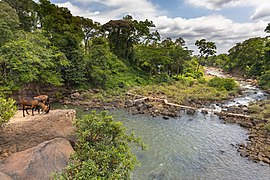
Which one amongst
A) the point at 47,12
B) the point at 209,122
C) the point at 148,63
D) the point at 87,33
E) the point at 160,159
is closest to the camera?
the point at 160,159

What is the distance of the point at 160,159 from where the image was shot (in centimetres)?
1005

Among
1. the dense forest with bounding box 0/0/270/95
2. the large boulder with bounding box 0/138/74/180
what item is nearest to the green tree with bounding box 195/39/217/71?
the dense forest with bounding box 0/0/270/95

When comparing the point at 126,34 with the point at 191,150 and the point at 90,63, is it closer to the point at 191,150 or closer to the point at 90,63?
the point at 90,63

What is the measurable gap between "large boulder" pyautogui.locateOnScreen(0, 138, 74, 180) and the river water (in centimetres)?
424

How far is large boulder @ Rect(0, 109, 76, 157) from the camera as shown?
603 centimetres

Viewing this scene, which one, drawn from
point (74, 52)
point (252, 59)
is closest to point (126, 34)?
point (74, 52)

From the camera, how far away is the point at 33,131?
637 centimetres

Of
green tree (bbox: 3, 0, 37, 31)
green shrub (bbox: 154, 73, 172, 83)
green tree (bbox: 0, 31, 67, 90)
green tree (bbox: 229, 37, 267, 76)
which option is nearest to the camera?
green tree (bbox: 0, 31, 67, 90)

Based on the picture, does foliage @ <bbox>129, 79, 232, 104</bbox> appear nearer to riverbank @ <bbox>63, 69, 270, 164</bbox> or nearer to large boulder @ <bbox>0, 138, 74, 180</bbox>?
riverbank @ <bbox>63, 69, 270, 164</bbox>

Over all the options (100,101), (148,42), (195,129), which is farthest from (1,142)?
(148,42)

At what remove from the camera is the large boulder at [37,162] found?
189 inches

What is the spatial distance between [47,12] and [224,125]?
26.0m

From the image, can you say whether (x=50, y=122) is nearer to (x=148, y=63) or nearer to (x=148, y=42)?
(x=148, y=63)

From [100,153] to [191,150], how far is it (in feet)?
26.4
